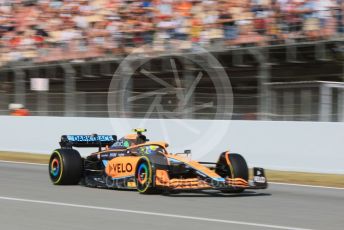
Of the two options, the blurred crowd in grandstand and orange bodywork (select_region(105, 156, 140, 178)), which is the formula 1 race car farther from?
the blurred crowd in grandstand

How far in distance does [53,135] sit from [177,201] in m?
10.9

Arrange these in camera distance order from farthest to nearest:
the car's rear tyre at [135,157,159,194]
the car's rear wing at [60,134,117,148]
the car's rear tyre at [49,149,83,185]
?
the car's rear wing at [60,134,117,148] < the car's rear tyre at [49,149,83,185] < the car's rear tyre at [135,157,159,194]

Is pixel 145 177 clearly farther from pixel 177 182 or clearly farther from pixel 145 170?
pixel 177 182

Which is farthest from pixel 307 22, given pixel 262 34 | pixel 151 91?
pixel 151 91

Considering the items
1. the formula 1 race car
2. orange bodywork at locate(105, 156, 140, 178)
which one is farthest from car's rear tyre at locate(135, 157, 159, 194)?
orange bodywork at locate(105, 156, 140, 178)

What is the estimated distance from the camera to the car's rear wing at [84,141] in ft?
37.5

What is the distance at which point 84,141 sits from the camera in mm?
11570

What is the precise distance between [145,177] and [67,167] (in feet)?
6.08

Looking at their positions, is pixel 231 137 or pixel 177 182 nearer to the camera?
pixel 177 182

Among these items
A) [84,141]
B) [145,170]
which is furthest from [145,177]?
[84,141]

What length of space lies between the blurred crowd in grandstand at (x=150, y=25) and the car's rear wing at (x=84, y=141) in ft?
18.4

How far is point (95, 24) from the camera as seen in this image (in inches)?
819

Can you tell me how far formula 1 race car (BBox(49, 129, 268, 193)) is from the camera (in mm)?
9133

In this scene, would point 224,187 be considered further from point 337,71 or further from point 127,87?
point 127,87
